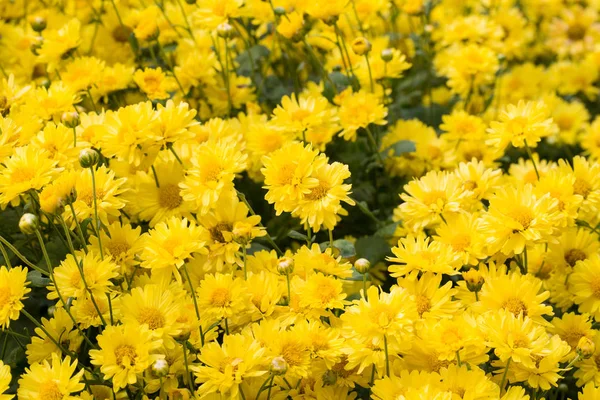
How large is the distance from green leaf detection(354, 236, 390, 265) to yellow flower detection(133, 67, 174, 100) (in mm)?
772

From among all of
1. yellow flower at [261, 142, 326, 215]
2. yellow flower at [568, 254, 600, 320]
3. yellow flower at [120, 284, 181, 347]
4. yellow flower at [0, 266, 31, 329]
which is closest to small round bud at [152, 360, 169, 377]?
yellow flower at [120, 284, 181, 347]

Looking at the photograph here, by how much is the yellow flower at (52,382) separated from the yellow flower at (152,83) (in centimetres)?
106

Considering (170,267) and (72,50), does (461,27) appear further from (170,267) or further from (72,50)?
(170,267)

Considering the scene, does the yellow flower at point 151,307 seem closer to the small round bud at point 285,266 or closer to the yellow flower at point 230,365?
the yellow flower at point 230,365

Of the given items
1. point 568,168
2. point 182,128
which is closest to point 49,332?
point 182,128

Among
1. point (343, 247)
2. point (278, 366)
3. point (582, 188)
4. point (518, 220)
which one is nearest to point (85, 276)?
Result: point (278, 366)

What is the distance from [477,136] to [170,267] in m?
1.32

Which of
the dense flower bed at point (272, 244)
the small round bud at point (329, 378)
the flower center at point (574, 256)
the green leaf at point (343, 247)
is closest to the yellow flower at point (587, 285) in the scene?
the dense flower bed at point (272, 244)

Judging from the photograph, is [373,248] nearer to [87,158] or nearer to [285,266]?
[285,266]

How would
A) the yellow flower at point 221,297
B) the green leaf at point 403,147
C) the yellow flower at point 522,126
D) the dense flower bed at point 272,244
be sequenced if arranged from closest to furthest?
the dense flower bed at point 272,244, the yellow flower at point 221,297, the yellow flower at point 522,126, the green leaf at point 403,147

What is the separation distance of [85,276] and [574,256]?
132 cm

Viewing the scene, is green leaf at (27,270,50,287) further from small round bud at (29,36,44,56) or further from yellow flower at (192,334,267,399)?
small round bud at (29,36,44,56)

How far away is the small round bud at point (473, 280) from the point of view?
1.82m

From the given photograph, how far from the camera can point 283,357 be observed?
1.67 m
